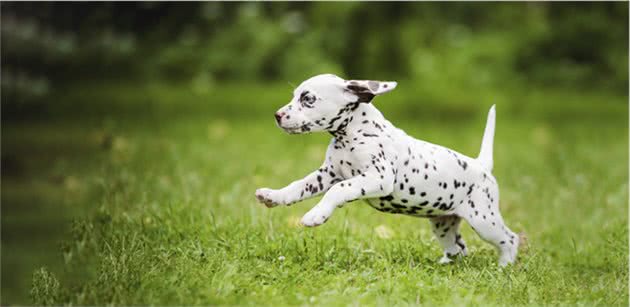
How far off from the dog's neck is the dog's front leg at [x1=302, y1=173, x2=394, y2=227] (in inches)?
10.4

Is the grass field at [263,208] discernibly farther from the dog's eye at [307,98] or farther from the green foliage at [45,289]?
the dog's eye at [307,98]

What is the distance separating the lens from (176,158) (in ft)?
23.6

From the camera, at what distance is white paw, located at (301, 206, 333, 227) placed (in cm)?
345

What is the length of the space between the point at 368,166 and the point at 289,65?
264 inches

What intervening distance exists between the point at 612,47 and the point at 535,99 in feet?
4.75

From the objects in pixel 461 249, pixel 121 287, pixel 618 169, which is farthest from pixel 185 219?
pixel 618 169

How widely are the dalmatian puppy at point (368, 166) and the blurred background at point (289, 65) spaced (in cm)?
396

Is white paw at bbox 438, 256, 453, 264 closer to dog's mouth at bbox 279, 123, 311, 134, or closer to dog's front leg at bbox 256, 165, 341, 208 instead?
dog's front leg at bbox 256, 165, 341, 208

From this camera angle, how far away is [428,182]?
3898 mm

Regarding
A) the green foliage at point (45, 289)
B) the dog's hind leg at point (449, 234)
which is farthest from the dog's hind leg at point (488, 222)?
the green foliage at point (45, 289)

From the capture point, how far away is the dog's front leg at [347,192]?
3.46m

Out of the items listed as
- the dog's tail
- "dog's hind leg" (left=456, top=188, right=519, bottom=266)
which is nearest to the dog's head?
"dog's hind leg" (left=456, top=188, right=519, bottom=266)

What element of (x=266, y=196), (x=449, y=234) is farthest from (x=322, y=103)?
(x=449, y=234)

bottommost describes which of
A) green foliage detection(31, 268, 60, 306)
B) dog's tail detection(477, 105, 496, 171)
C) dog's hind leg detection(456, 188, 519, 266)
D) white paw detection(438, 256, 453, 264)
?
white paw detection(438, 256, 453, 264)
